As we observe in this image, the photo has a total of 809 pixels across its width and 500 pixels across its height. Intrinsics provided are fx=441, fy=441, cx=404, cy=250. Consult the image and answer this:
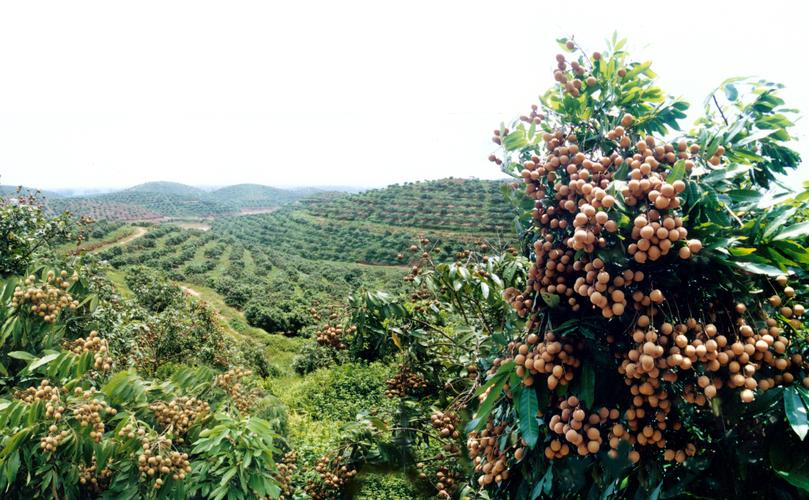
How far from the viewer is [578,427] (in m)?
1.63

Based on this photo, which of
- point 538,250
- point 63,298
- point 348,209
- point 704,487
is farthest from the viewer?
point 348,209

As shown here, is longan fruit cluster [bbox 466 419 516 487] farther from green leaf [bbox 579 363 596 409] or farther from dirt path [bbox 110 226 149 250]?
dirt path [bbox 110 226 149 250]

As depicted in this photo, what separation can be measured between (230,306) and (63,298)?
34.5m

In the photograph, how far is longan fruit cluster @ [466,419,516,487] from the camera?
1891 mm

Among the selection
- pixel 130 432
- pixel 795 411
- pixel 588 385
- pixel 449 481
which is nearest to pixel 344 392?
pixel 449 481

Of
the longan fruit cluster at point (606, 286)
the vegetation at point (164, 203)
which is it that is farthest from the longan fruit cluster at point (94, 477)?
the vegetation at point (164, 203)

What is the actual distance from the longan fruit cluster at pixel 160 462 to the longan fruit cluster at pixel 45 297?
1.39m

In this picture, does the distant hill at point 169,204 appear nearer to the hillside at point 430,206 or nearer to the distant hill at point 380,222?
the distant hill at point 380,222

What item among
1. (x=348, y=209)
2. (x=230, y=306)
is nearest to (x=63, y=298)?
(x=230, y=306)

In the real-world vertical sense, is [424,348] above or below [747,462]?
below

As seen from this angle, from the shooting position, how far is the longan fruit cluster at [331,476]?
393 cm

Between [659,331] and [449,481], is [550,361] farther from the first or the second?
[449,481]

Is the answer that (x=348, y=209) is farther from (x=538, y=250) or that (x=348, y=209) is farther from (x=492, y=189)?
(x=538, y=250)

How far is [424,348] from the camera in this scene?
13.5ft
